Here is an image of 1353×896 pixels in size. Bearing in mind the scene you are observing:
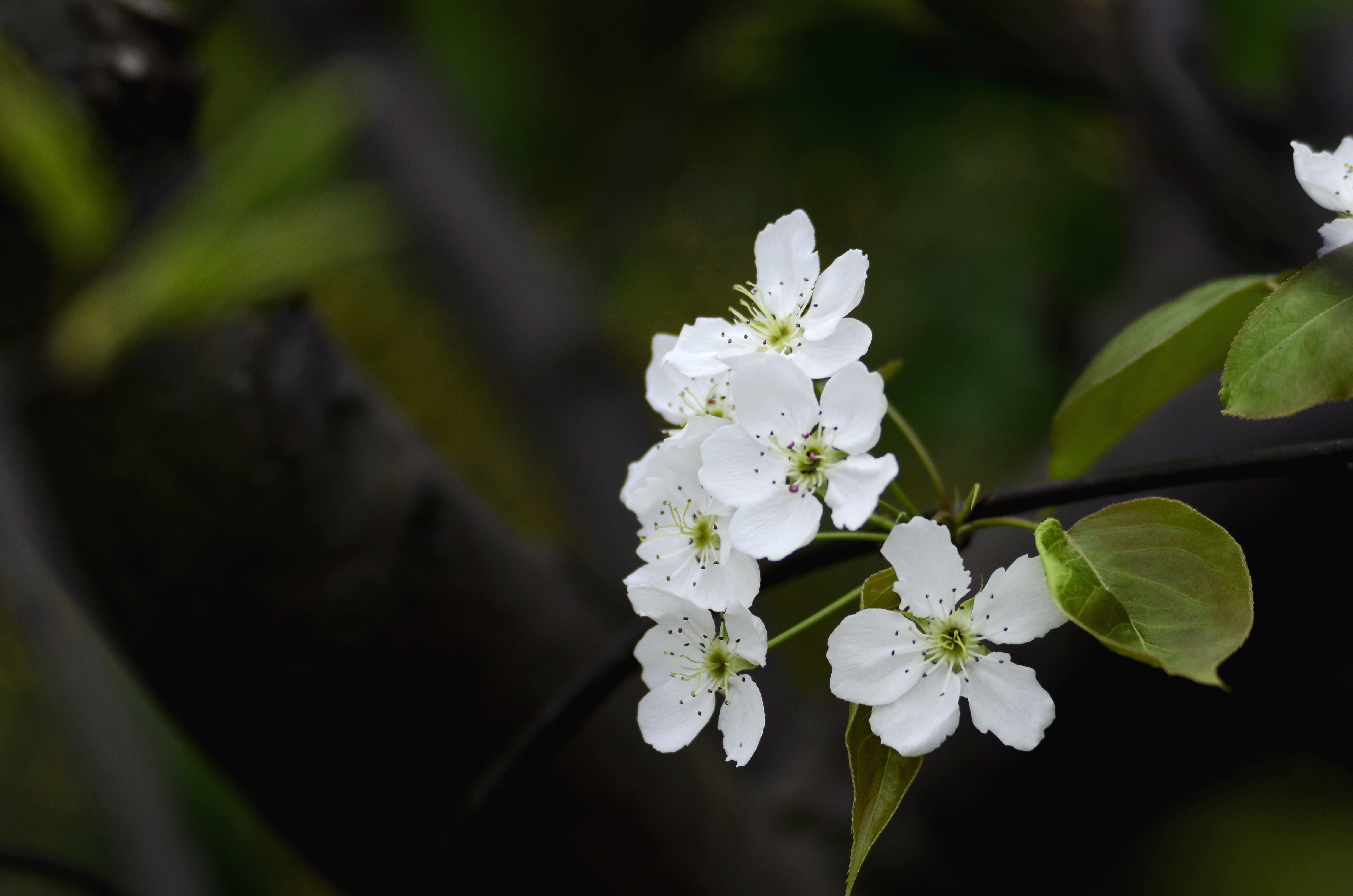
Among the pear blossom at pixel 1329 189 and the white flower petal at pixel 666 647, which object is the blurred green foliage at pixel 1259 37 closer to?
the pear blossom at pixel 1329 189

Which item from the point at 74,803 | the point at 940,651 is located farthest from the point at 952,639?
the point at 74,803

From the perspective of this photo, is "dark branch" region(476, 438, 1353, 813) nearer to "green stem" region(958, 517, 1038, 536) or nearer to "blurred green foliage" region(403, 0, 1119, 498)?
"green stem" region(958, 517, 1038, 536)

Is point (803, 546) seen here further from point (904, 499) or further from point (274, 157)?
point (274, 157)

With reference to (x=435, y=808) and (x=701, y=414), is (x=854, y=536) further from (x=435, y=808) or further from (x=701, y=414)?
(x=435, y=808)

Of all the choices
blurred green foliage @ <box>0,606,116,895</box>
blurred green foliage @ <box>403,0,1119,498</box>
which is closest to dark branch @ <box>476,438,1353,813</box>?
blurred green foliage @ <box>403,0,1119,498</box>

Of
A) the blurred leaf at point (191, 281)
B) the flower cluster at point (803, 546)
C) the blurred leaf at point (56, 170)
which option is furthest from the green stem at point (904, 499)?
the blurred leaf at point (56, 170)

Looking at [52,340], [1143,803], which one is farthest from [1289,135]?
[52,340]
